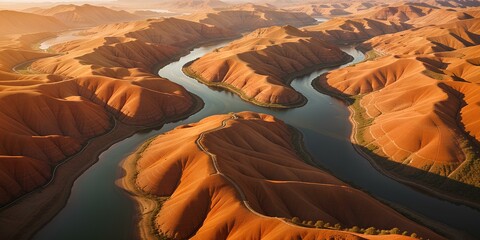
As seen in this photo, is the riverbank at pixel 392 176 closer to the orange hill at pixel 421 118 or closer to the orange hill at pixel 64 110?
the orange hill at pixel 421 118

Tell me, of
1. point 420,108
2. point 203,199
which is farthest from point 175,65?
point 203,199

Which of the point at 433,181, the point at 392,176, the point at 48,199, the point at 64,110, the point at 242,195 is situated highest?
the point at 64,110

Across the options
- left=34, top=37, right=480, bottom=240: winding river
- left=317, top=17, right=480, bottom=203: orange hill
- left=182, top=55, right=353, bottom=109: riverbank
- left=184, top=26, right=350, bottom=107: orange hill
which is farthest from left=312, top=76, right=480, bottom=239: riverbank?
left=184, top=26, right=350, bottom=107: orange hill

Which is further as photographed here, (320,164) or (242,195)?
(320,164)

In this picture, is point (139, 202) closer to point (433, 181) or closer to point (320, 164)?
point (320, 164)

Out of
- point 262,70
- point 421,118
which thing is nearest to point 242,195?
point 421,118

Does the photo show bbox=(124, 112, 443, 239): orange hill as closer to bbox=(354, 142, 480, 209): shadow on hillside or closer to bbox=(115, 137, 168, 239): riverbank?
bbox=(115, 137, 168, 239): riverbank
